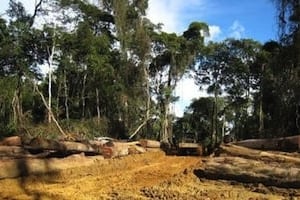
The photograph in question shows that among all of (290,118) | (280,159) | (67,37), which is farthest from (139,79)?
(280,159)

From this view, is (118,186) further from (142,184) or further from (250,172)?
(250,172)

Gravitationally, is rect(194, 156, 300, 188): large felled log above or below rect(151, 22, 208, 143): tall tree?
below

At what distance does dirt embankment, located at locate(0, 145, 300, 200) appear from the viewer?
7.38 meters

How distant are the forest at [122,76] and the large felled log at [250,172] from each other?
1160 cm

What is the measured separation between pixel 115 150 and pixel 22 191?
223 inches

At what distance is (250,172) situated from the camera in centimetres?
848

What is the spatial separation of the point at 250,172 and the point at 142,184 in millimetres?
1846

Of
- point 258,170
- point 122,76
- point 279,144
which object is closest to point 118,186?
point 258,170

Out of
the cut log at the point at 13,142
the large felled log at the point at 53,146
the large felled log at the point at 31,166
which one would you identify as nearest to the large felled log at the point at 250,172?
the large felled log at the point at 31,166

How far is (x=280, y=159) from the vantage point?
9.36 metres

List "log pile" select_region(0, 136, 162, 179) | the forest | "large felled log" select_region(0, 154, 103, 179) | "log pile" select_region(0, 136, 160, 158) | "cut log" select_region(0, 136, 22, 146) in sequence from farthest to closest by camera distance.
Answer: the forest < "cut log" select_region(0, 136, 22, 146) < "log pile" select_region(0, 136, 160, 158) < "log pile" select_region(0, 136, 162, 179) < "large felled log" select_region(0, 154, 103, 179)

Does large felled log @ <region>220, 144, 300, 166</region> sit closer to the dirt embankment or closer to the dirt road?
the dirt embankment

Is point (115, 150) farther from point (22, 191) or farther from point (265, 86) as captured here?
point (265, 86)

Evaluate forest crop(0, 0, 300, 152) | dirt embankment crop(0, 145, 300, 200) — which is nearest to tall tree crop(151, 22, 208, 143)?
forest crop(0, 0, 300, 152)
